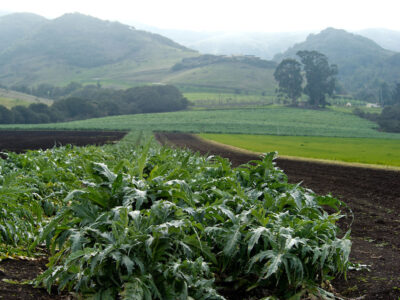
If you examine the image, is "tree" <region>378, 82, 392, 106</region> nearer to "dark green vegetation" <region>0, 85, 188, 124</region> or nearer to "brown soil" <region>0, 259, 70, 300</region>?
"dark green vegetation" <region>0, 85, 188, 124</region>

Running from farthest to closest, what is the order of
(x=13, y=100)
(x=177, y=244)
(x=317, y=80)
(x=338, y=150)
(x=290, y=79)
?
(x=290, y=79)
(x=317, y=80)
(x=13, y=100)
(x=338, y=150)
(x=177, y=244)

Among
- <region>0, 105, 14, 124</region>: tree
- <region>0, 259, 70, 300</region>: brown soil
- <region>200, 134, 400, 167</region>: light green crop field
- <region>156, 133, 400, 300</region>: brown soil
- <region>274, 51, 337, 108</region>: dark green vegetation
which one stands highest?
<region>274, 51, 337, 108</region>: dark green vegetation

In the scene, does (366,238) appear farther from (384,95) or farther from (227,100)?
(384,95)

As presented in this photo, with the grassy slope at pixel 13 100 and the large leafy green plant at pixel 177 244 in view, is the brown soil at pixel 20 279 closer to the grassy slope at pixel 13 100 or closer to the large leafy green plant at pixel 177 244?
the large leafy green plant at pixel 177 244

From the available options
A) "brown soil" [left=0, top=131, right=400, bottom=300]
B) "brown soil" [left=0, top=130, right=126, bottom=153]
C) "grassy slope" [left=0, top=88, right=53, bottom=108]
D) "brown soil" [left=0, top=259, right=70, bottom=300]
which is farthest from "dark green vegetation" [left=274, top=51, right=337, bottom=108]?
"brown soil" [left=0, top=259, right=70, bottom=300]

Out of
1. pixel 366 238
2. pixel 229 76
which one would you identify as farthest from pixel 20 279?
pixel 229 76

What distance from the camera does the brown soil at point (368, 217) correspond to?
17.6ft

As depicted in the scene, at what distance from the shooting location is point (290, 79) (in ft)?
408

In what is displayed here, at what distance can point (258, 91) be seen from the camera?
14988 cm

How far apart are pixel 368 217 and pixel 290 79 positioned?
118317 millimetres

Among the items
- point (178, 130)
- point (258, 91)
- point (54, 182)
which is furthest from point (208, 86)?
point (54, 182)

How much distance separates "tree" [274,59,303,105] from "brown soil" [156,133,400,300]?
103 metres

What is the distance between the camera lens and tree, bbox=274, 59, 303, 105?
123562 millimetres

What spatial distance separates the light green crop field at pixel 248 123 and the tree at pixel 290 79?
1840 cm
